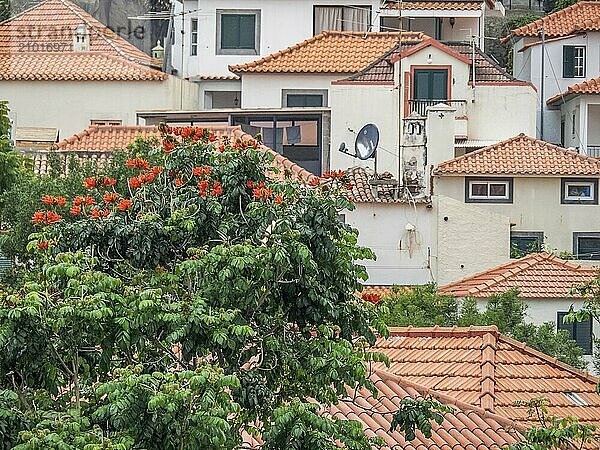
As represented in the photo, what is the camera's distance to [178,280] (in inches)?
444

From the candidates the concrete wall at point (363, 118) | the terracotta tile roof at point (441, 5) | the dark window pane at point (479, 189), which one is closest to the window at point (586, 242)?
the dark window pane at point (479, 189)

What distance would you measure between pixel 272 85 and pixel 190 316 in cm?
3297

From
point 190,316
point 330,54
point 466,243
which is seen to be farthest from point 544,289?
point 190,316

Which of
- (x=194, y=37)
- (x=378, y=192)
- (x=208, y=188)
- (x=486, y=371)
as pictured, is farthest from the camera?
(x=194, y=37)

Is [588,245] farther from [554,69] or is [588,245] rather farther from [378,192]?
[554,69]

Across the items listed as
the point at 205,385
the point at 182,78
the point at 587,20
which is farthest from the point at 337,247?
the point at 587,20

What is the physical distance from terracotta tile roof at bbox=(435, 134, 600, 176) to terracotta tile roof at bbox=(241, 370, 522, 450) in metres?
21.1

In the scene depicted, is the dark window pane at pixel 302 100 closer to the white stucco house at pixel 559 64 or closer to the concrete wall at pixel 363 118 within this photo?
the concrete wall at pixel 363 118

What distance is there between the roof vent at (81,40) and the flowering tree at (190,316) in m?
33.2

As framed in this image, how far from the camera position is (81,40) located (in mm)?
45375

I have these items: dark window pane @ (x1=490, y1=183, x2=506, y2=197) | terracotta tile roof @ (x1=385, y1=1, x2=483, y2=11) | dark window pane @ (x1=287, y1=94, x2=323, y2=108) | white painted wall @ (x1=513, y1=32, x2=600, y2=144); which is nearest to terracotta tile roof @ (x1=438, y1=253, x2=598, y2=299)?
dark window pane @ (x1=490, y1=183, x2=506, y2=197)

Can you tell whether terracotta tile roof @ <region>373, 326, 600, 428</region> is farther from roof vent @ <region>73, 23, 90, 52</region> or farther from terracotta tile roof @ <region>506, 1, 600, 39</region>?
terracotta tile roof @ <region>506, 1, 600, 39</region>

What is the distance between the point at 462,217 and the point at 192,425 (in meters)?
26.7

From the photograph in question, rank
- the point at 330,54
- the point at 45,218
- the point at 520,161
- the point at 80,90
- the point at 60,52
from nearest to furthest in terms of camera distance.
Answer: the point at 45,218
the point at 520,161
the point at 330,54
the point at 80,90
the point at 60,52
